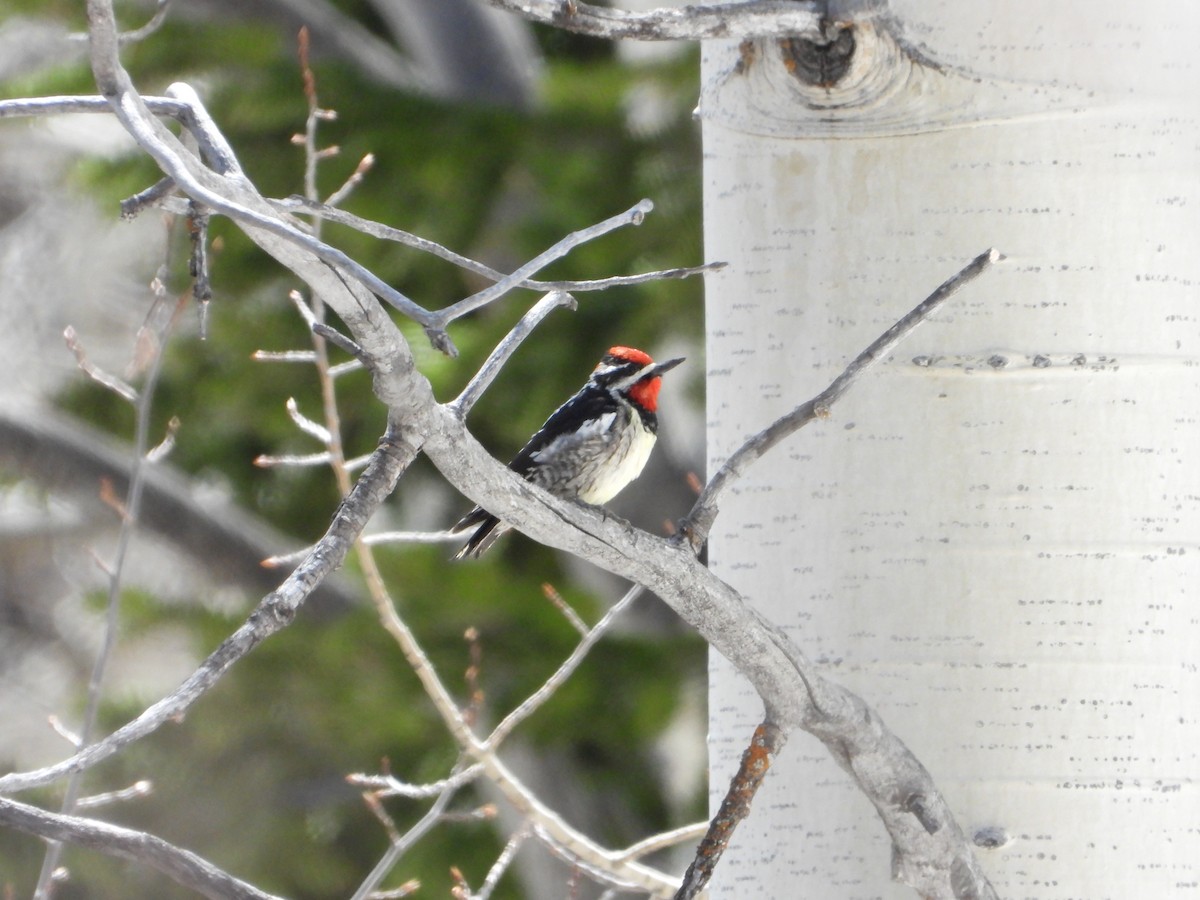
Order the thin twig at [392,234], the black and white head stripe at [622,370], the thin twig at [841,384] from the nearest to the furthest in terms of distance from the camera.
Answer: the thin twig at [392,234], the thin twig at [841,384], the black and white head stripe at [622,370]

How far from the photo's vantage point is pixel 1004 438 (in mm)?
1690

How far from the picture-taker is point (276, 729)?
18.9ft

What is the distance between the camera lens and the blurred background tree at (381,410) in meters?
4.56

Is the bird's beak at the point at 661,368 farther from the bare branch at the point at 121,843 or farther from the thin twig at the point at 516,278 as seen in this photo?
the bare branch at the point at 121,843

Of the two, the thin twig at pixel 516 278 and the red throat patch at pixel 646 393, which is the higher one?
the thin twig at pixel 516 278

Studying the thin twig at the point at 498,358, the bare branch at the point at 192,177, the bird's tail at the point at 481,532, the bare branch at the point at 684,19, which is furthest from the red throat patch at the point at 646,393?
the bare branch at the point at 192,177

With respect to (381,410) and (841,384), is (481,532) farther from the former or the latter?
(381,410)

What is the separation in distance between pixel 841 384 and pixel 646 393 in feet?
4.71

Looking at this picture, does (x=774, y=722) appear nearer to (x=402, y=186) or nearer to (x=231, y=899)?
(x=231, y=899)

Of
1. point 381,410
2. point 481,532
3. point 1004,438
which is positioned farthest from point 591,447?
point 381,410

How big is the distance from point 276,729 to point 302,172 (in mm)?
2302

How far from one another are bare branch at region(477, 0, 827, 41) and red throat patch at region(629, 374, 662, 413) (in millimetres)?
1300

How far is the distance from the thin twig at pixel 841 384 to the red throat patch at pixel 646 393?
132 centimetres

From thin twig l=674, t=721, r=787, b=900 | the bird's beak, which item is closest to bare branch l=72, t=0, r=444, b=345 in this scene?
thin twig l=674, t=721, r=787, b=900
